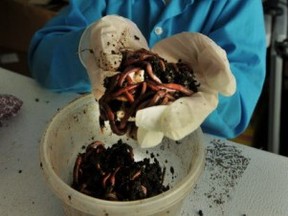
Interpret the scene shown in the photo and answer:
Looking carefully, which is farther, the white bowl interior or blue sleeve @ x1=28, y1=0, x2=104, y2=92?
blue sleeve @ x1=28, y1=0, x2=104, y2=92

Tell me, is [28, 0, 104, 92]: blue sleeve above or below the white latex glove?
below

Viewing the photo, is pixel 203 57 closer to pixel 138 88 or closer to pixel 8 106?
pixel 138 88

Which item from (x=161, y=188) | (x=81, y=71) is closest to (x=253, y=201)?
(x=161, y=188)

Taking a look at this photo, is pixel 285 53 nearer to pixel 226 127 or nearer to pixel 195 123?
pixel 226 127

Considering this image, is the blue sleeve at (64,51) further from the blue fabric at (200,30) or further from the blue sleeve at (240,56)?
the blue sleeve at (240,56)

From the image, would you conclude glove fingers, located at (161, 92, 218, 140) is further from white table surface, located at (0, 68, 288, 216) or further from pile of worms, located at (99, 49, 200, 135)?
white table surface, located at (0, 68, 288, 216)

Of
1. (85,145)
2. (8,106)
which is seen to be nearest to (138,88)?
(85,145)

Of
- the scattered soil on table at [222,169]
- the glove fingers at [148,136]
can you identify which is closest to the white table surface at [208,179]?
the scattered soil on table at [222,169]

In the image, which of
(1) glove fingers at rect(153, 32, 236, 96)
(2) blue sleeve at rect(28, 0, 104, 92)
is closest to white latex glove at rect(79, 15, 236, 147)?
(1) glove fingers at rect(153, 32, 236, 96)
